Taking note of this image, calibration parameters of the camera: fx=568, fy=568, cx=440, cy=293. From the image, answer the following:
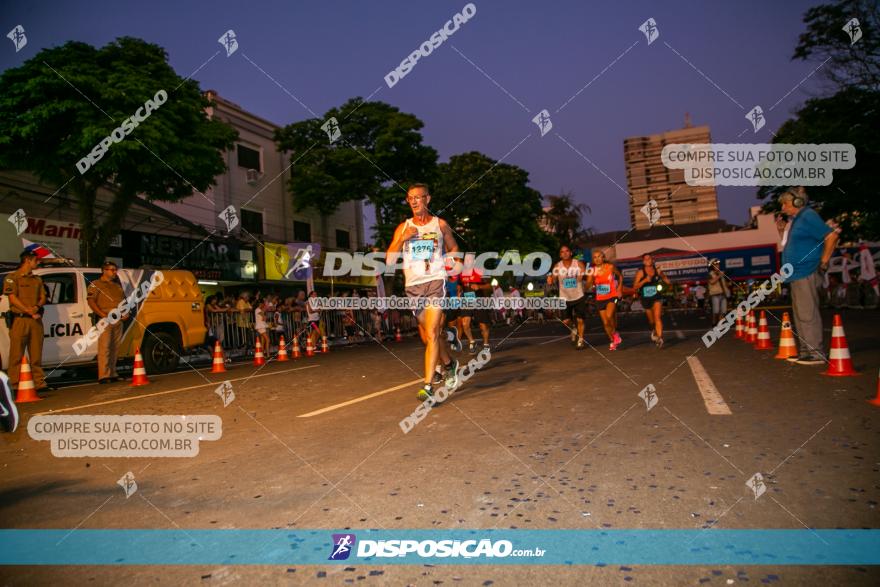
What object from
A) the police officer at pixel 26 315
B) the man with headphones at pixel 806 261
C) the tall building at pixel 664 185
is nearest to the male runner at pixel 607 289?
the man with headphones at pixel 806 261

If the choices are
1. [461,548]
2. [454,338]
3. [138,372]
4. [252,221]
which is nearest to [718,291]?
[454,338]

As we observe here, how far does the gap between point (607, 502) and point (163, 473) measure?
9.27 ft

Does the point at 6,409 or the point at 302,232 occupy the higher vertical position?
the point at 302,232

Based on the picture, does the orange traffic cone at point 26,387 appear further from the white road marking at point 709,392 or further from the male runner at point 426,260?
the white road marking at point 709,392

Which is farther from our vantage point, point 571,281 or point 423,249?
point 571,281

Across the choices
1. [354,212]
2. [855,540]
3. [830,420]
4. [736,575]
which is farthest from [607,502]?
[354,212]

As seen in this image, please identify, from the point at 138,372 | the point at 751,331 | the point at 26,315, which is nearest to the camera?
the point at 26,315

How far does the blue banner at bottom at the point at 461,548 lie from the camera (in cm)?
219

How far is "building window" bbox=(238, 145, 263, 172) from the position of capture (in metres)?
29.5

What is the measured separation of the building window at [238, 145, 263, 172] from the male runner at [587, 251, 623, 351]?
2302cm

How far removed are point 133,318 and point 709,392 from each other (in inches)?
407

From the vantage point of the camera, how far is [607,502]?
2777 millimetres

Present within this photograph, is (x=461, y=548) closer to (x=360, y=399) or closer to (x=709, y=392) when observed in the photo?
(x=360, y=399)

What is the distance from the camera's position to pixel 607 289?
38.2 feet
